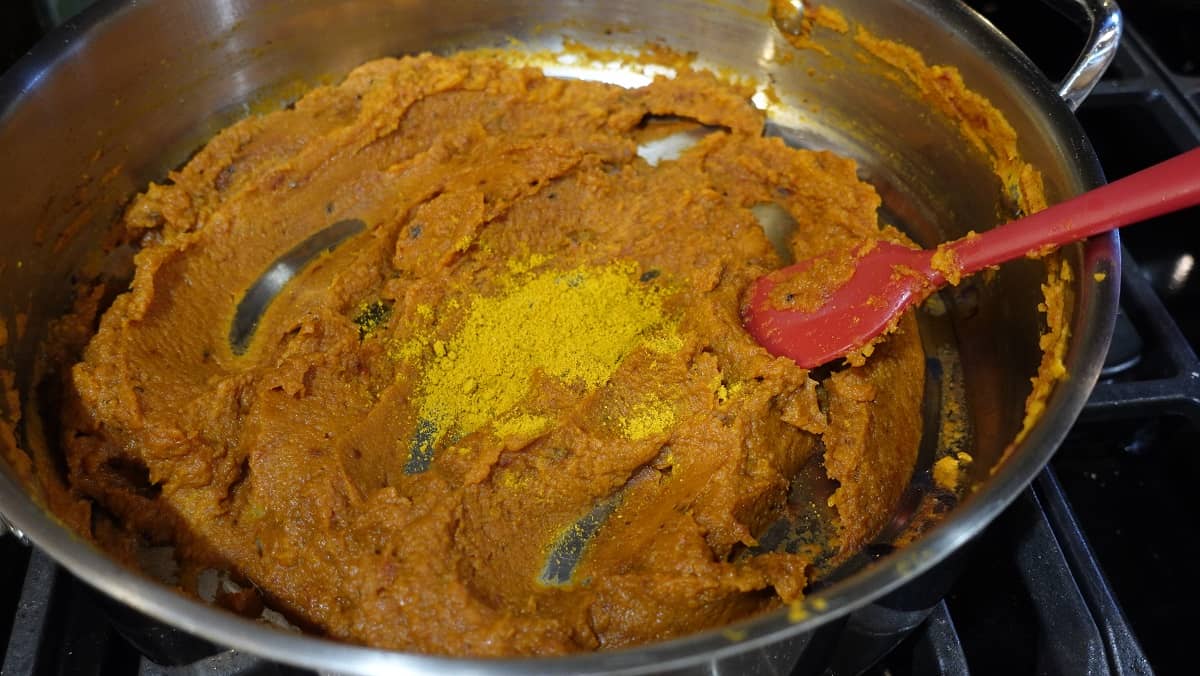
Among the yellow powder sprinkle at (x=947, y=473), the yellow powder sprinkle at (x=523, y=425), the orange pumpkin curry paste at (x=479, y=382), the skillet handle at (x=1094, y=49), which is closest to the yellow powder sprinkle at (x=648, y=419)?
the orange pumpkin curry paste at (x=479, y=382)

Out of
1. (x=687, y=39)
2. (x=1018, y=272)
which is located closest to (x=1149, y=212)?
(x=1018, y=272)

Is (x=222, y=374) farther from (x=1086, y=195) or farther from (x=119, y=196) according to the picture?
(x=1086, y=195)

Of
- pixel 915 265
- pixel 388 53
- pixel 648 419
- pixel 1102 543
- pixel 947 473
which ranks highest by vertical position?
pixel 388 53

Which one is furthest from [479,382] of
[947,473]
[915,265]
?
[947,473]

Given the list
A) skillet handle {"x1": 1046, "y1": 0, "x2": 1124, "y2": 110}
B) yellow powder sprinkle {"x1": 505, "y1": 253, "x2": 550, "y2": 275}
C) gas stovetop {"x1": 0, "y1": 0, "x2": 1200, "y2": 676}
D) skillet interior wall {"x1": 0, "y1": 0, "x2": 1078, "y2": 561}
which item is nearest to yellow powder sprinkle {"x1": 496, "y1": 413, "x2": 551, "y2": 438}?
yellow powder sprinkle {"x1": 505, "y1": 253, "x2": 550, "y2": 275}

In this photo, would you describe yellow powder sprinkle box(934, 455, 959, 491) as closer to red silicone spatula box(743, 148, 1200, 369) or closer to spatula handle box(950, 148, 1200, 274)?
red silicone spatula box(743, 148, 1200, 369)

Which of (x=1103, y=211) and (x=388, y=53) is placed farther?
(x=388, y=53)

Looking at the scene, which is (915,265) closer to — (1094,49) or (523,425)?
(1094,49)
